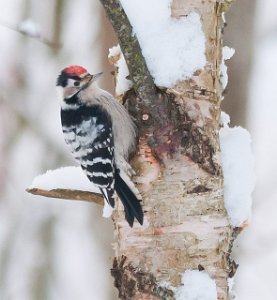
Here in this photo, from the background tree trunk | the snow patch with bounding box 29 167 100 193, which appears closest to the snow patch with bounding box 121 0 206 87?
the snow patch with bounding box 29 167 100 193

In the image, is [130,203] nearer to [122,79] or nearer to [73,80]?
[122,79]

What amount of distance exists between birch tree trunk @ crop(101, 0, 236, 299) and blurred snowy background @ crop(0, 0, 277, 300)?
369cm

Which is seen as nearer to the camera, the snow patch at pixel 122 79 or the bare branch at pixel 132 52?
the bare branch at pixel 132 52

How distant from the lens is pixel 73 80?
3.48 m

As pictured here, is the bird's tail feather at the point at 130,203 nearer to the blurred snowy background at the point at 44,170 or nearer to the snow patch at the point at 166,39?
the snow patch at the point at 166,39

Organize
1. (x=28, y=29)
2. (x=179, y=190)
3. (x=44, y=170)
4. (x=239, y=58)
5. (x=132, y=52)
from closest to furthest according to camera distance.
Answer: (x=132, y=52)
(x=179, y=190)
(x=28, y=29)
(x=239, y=58)
(x=44, y=170)

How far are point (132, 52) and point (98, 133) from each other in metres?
0.68

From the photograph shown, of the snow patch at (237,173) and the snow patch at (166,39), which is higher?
the snow patch at (166,39)

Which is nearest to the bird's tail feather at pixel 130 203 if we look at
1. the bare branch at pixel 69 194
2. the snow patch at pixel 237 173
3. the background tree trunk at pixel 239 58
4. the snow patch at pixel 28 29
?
the bare branch at pixel 69 194

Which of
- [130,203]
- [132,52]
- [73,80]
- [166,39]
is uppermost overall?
[73,80]

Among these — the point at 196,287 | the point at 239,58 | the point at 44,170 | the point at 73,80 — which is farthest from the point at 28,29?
the point at 44,170

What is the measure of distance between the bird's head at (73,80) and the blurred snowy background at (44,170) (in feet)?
10.1

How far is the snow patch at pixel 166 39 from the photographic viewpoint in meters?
2.89

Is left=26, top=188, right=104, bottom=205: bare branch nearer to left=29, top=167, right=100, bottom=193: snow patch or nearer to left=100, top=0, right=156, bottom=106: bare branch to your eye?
left=29, top=167, right=100, bottom=193: snow patch
